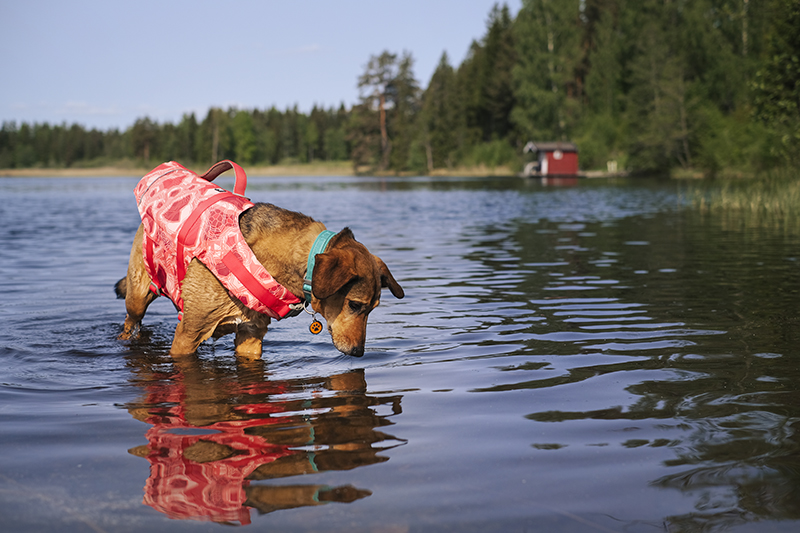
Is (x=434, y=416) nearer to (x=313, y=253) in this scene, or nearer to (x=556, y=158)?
(x=313, y=253)

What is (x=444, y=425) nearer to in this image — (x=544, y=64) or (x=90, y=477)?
(x=90, y=477)

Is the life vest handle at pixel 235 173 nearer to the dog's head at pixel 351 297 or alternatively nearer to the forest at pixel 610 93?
the dog's head at pixel 351 297

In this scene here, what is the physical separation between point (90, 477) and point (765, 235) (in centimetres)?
1713

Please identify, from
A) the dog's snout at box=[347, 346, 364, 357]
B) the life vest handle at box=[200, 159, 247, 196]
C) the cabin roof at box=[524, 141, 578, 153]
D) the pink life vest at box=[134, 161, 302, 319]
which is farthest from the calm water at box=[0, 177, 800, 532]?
the cabin roof at box=[524, 141, 578, 153]

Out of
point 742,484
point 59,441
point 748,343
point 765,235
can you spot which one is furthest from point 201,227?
point 765,235

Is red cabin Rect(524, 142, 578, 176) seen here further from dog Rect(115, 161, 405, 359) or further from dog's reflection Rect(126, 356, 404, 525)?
dog's reflection Rect(126, 356, 404, 525)

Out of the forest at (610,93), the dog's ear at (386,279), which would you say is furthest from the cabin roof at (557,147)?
the dog's ear at (386,279)

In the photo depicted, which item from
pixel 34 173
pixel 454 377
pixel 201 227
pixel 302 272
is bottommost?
pixel 454 377

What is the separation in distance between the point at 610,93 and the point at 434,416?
9246 cm

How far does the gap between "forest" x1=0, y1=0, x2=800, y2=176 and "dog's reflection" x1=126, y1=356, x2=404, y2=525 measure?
26.0 meters

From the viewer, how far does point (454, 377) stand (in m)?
5.35

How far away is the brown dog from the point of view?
5.12 metres

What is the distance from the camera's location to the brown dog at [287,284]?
5121mm

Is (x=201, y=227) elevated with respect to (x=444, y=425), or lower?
elevated
